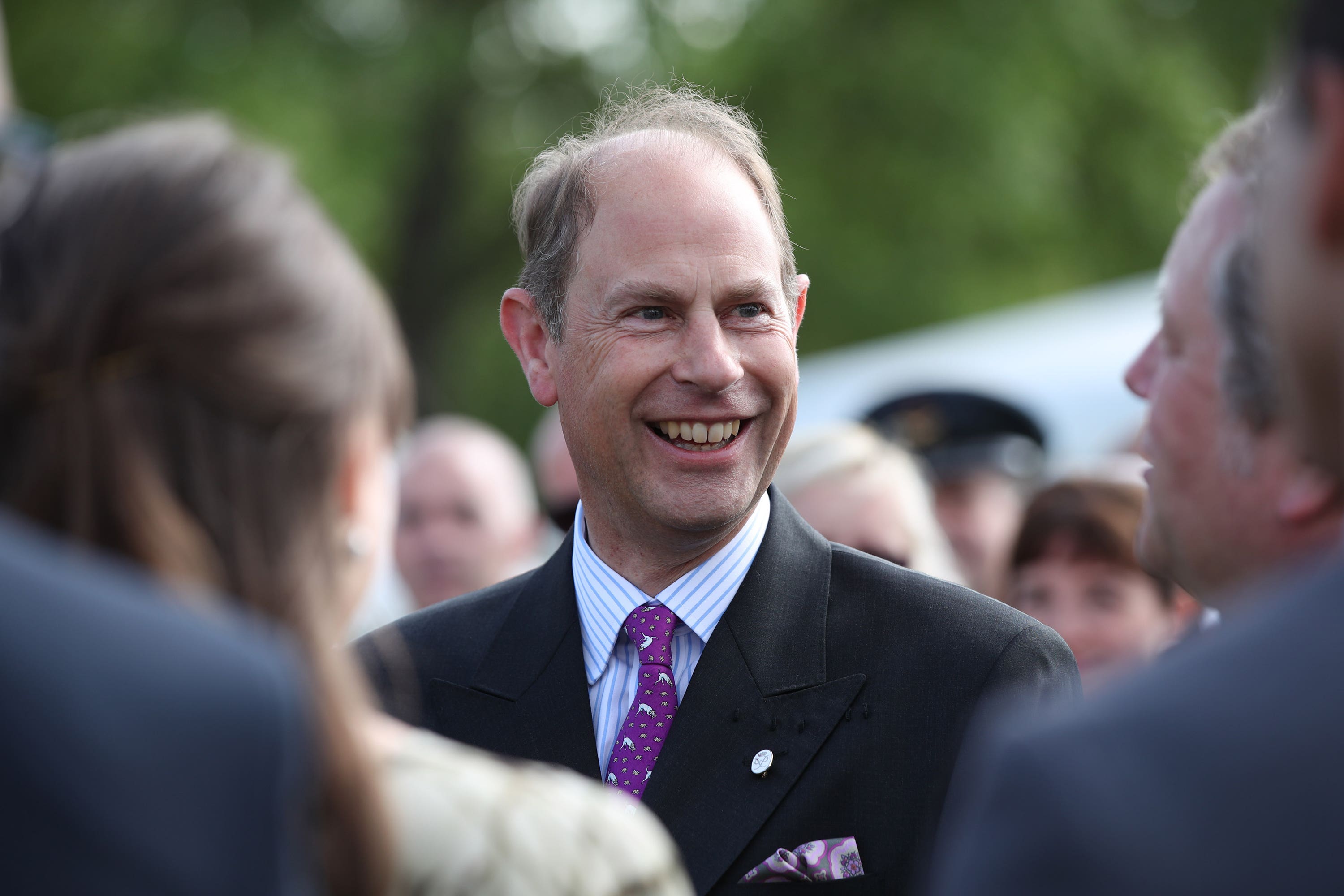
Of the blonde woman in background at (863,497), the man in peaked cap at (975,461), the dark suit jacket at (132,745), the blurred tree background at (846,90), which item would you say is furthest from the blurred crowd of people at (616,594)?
the blurred tree background at (846,90)

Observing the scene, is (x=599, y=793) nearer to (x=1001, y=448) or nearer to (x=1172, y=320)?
(x=1172, y=320)

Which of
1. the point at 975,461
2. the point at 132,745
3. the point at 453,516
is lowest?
the point at 132,745

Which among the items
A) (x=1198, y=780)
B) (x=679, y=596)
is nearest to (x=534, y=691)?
(x=679, y=596)

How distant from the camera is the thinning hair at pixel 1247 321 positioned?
179 cm

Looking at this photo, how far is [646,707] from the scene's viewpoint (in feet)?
9.27

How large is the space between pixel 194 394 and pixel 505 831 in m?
0.56

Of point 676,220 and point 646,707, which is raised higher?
point 676,220

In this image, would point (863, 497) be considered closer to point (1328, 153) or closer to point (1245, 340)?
point (1245, 340)

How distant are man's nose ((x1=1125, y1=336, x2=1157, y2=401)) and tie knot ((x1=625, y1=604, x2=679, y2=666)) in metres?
1.01

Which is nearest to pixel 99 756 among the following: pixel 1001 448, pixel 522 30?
pixel 1001 448

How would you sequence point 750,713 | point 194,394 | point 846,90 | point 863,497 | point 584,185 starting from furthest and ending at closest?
point 846,90 < point 863,497 < point 584,185 < point 750,713 < point 194,394

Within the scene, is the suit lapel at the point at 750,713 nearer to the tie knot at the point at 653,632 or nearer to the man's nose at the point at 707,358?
the tie knot at the point at 653,632

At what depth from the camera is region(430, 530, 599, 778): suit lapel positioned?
2.84m

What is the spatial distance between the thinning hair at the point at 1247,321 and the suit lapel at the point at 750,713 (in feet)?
3.65
